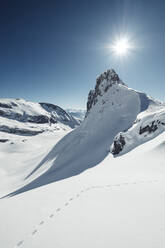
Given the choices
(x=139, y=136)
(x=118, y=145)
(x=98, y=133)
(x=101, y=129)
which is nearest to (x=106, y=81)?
(x=101, y=129)

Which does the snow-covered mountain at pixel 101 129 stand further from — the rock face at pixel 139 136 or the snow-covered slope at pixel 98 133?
the rock face at pixel 139 136

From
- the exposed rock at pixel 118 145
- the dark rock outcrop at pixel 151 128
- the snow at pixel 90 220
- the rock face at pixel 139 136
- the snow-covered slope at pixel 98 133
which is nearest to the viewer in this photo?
the snow at pixel 90 220

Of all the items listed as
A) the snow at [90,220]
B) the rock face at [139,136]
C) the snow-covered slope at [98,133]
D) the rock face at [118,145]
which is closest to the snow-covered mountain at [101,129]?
the snow-covered slope at [98,133]

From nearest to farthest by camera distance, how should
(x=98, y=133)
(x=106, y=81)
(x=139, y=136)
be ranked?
(x=139, y=136) < (x=98, y=133) < (x=106, y=81)

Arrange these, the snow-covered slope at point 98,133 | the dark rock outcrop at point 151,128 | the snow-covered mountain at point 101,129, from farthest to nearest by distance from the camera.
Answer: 1. the snow-covered mountain at point 101,129
2. the snow-covered slope at point 98,133
3. the dark rock outcrop at point 151,128

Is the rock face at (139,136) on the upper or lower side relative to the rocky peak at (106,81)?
lower

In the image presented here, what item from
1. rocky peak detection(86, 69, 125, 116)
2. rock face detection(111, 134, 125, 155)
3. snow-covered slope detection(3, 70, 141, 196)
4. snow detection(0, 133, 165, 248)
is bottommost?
snow detection(0, 133, 165, 248)

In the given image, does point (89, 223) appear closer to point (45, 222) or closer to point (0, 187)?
point (45, 222)

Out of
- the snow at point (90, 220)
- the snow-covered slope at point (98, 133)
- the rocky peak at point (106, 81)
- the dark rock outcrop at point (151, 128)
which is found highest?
the rocky peak at point (106, 81)

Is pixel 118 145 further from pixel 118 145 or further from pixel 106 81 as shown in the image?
pixel 106 81

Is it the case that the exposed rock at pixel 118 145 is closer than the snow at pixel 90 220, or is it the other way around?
the snow at pixel 90 220

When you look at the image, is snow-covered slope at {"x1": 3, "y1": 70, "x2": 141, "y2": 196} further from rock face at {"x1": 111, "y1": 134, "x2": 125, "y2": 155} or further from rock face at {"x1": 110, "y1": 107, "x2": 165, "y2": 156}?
rock face at {"x1": 110, "y1": 107, "x2": 165, "y2": 156}

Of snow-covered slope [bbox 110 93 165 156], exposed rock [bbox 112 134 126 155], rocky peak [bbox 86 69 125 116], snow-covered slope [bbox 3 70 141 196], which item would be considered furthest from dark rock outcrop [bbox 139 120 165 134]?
rocky peak [bbox 86 69 125 116]

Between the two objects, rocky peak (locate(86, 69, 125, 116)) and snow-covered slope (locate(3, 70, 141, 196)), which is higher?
rocky peak (locate(86, 69, 125, 116))
